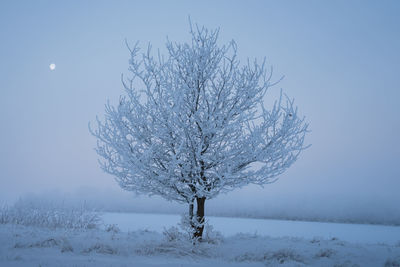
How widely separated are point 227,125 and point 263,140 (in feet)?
3.49

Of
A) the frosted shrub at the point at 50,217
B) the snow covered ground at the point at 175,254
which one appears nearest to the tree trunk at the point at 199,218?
the snow covered ground at the point at 175,254

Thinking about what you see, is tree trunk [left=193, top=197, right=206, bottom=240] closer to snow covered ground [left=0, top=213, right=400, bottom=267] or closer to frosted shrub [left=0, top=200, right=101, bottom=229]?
snow covered ground [left=0, top=213, right=400, bottom=267]

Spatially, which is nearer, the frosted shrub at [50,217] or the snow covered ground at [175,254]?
the snow covered ground at [175,254]

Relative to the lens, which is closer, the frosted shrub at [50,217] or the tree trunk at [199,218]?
the tree trunk at [199,218]

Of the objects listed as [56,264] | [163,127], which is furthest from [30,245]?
[163,127]

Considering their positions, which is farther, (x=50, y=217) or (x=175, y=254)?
(x=50, y=217)

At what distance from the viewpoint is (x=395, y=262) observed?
23.7 ft

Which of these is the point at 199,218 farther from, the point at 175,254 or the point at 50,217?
the point at 50,217

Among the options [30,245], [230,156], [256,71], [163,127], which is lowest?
[30,245]

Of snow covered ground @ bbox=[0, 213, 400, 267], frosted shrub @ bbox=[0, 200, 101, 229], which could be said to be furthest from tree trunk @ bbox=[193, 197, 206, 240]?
frosted shrub @ bbox=[0, 200, 101, 229]

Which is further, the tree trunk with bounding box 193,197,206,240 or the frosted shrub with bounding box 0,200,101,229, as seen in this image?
the frosted shrub with bounding box 0,200,101,229

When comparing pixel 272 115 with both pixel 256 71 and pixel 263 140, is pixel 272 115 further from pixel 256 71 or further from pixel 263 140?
pixel 256 71

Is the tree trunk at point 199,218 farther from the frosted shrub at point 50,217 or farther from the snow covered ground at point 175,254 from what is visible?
the frosted shrub at point 50,217

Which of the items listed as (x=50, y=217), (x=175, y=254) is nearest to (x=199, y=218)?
(x=175, y=254)
